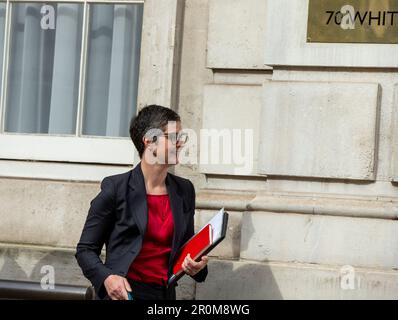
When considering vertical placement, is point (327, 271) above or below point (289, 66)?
below

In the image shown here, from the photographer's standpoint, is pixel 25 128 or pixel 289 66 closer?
pixel 289 66

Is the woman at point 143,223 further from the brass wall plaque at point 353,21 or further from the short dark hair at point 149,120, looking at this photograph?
the brass wall plaque at point 353,21

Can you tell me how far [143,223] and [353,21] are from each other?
2371mm

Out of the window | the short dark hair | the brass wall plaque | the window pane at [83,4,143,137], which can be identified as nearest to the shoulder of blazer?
the short dark hair

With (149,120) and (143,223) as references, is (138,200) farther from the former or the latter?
(149,120)

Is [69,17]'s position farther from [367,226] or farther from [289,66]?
[367,226]

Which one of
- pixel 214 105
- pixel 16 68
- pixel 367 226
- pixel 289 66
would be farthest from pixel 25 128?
pixel 367 226

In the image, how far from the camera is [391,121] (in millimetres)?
7785

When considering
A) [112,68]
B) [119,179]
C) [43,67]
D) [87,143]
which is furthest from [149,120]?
[43,67]

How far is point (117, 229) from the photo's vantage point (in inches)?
254

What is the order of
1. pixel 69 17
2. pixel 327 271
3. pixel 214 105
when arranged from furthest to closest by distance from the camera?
pixel 69 17 → pixel 214 105 → pixel 327 271

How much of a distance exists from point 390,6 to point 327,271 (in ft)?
5.95
